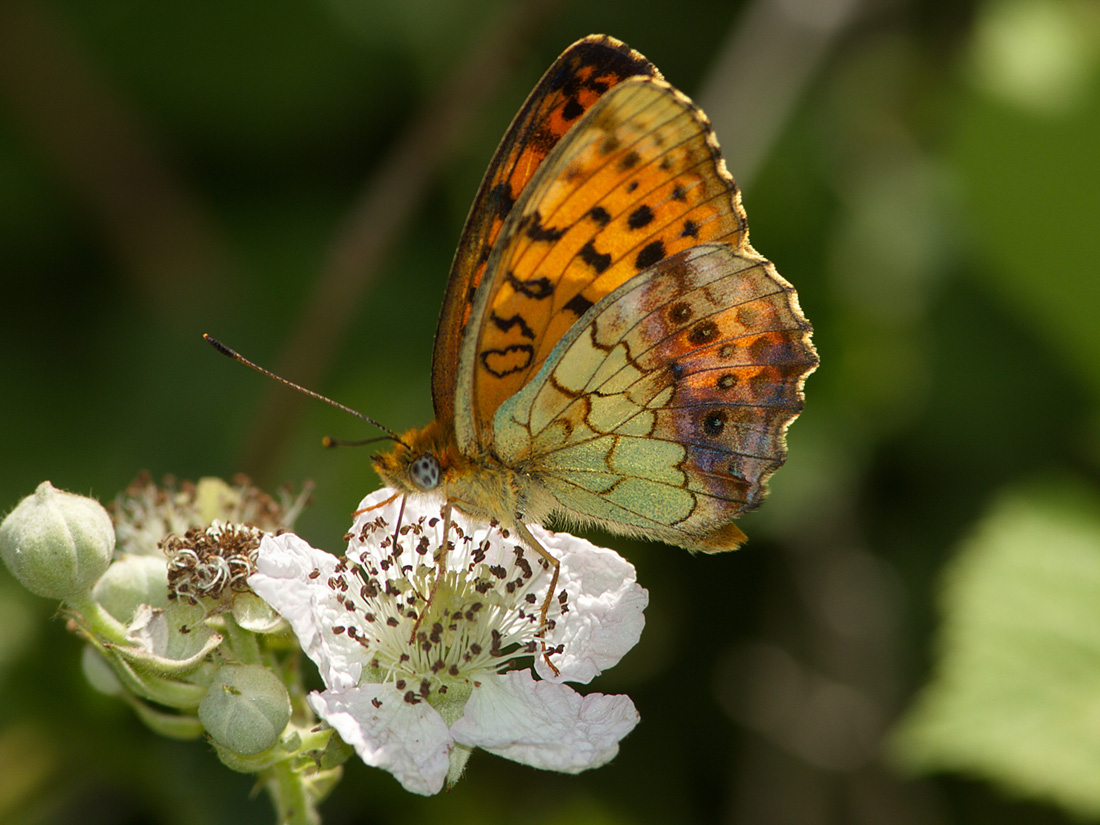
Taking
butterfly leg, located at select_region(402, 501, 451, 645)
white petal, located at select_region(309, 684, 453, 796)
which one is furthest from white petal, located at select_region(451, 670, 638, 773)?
butterfly leg, located at select_region(402, 501, 451, 645)

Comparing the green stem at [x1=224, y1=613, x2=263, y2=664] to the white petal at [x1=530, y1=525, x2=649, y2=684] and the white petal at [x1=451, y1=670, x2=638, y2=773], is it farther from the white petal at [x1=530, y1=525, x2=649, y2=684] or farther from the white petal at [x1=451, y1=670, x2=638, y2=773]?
the white petal at [x1=530, y1=525, x2=649, y2=684]

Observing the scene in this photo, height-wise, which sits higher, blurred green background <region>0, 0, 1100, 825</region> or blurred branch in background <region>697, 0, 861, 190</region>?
blurred branch in background <region>697, 0, 861, 190</region>

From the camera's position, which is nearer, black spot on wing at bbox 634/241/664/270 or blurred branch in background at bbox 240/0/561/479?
black spot on wing at bbox 634/241/664/270

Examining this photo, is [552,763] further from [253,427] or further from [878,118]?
[878,118]

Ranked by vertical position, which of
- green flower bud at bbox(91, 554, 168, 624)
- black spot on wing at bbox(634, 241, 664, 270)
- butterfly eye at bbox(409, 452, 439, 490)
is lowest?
green flower bud at bbox(91, 554, 168, 624)

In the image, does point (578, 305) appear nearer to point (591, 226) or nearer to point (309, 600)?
point (591, 226)

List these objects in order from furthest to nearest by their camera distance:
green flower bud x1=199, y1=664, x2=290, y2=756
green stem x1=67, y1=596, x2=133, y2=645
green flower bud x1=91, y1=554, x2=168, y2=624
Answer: green flower bud x1=91, y1=554, x2=168, y2=624, green stem x1=67, y1=596, x2=133, y2=645, green flower bud x1=199, y1=664, x2=290, y2=756

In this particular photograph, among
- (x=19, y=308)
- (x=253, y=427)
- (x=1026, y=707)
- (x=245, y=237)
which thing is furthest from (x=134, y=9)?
(x=1026, y=707)


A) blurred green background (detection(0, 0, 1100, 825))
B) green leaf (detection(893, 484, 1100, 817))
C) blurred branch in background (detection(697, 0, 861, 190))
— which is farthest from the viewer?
blurred branch in background (detection(697, 0, 861, 190))
